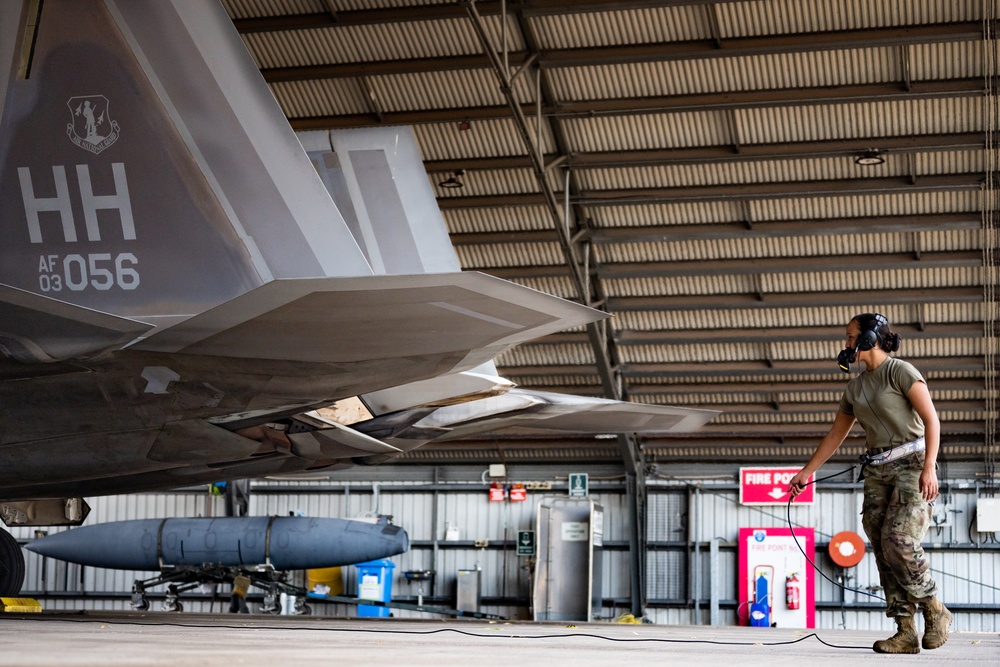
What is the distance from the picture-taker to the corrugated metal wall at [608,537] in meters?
22.3

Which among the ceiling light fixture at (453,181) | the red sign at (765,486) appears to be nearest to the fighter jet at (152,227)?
the ceiling light fixture at (453,181)

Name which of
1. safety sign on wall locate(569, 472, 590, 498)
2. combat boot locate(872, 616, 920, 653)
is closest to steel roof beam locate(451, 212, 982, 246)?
safety sign on wall locate(569, 472, 590, 498)

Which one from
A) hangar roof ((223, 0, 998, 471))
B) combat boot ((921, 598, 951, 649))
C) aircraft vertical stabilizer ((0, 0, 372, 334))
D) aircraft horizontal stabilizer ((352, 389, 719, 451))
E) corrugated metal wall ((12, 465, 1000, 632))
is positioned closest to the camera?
combat boot ((921, 598, 951, 649))

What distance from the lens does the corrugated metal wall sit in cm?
2227

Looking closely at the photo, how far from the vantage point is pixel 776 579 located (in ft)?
74.2

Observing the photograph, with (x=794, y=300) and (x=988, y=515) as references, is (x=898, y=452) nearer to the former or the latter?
(x=794, y=300)

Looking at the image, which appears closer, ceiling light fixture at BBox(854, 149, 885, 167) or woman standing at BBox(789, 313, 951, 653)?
woman standing at BBox(789, 313, 951, 653)

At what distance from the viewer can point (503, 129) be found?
696 inches

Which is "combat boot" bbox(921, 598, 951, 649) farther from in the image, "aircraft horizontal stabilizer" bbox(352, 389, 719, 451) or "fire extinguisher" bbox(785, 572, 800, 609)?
"fire extinguisher" bbox(785, 572, 800, 609)

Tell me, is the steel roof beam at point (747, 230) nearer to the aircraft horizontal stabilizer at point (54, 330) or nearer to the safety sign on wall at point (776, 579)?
the safety sign on wall at point (776, 579)

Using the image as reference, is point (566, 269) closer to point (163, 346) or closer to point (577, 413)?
point (577, 413)

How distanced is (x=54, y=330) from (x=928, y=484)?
5477mm

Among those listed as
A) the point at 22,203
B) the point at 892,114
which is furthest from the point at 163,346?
the point at 892,114

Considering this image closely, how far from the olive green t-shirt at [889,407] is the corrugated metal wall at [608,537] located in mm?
16994
